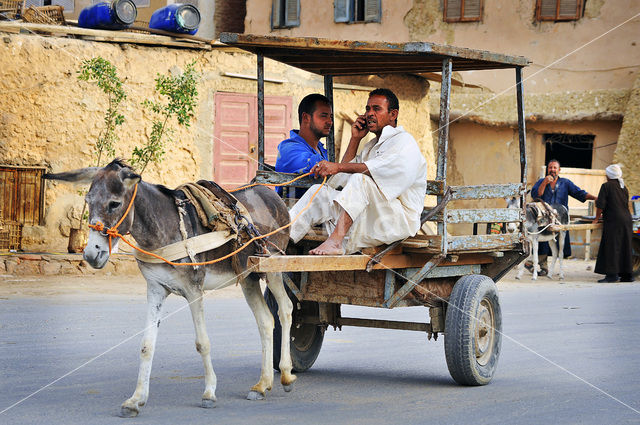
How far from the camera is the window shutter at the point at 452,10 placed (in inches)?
906

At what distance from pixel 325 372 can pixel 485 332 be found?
1326mm

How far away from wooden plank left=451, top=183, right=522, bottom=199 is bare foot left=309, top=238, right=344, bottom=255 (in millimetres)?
978

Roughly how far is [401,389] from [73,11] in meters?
19.7

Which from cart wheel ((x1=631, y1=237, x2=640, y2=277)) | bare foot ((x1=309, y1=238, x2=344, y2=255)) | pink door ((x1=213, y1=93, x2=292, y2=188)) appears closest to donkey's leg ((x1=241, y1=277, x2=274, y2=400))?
bare foot ((x1=309, y1=238, x2=344, y2=255))

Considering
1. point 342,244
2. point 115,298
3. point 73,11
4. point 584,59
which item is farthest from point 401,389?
point 73,11

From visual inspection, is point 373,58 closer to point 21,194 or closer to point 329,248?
point 329,248

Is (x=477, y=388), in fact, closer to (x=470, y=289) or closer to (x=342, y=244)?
(x=470, y=289)

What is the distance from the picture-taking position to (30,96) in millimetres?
14492

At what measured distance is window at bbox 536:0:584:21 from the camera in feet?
72.0

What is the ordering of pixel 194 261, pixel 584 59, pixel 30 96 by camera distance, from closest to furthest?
pixel 194 261 → pixel 30 96 → pixel 584 59

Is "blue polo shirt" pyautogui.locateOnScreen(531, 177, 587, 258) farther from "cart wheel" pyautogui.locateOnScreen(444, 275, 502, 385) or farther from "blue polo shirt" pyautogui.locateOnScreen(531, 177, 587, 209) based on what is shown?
"cart wheel" pyautogui.locateOnScreen(444, 275, 502, 385)

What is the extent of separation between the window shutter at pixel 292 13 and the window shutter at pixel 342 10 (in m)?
1.05

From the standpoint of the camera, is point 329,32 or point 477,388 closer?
point 477,388

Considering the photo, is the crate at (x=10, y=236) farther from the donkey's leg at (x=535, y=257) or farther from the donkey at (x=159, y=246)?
the donkey at (x=159, y=246)
